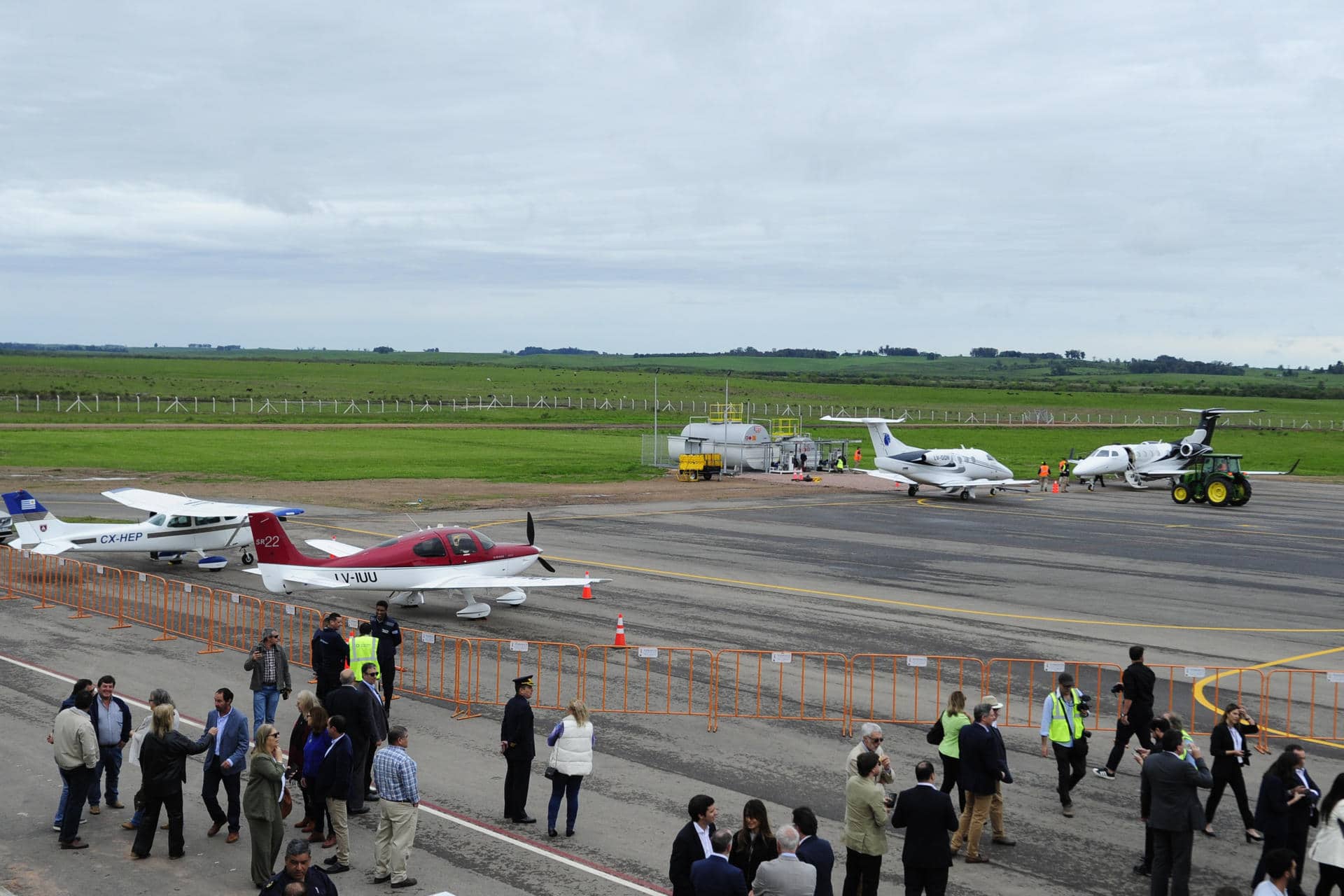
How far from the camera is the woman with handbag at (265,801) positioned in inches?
411

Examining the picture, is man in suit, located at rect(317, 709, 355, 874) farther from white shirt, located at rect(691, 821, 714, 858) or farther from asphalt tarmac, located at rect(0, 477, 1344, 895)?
white shirt, located at rect(691, 821, 714, 858)

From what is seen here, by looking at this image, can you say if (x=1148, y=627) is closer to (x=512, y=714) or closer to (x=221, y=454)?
(x=512, y=714)

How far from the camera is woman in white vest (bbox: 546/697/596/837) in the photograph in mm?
11906

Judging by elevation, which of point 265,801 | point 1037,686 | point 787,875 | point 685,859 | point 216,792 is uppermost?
point 787,875

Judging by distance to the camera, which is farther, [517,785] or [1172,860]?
[517,785]

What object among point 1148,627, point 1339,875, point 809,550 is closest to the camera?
point 1339,875

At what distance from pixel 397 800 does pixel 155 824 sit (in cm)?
287

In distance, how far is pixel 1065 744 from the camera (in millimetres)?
13117

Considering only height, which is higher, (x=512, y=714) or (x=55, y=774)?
(x=512, y=714)

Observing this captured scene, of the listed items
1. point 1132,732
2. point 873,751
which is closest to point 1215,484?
point 1132,732

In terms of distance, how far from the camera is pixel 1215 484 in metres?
50.1

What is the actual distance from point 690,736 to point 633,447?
59.8 m

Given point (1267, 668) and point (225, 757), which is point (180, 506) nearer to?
point (225, 757)

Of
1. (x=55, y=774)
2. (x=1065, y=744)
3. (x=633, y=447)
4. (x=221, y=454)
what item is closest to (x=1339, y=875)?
(x=1065, y=744)
